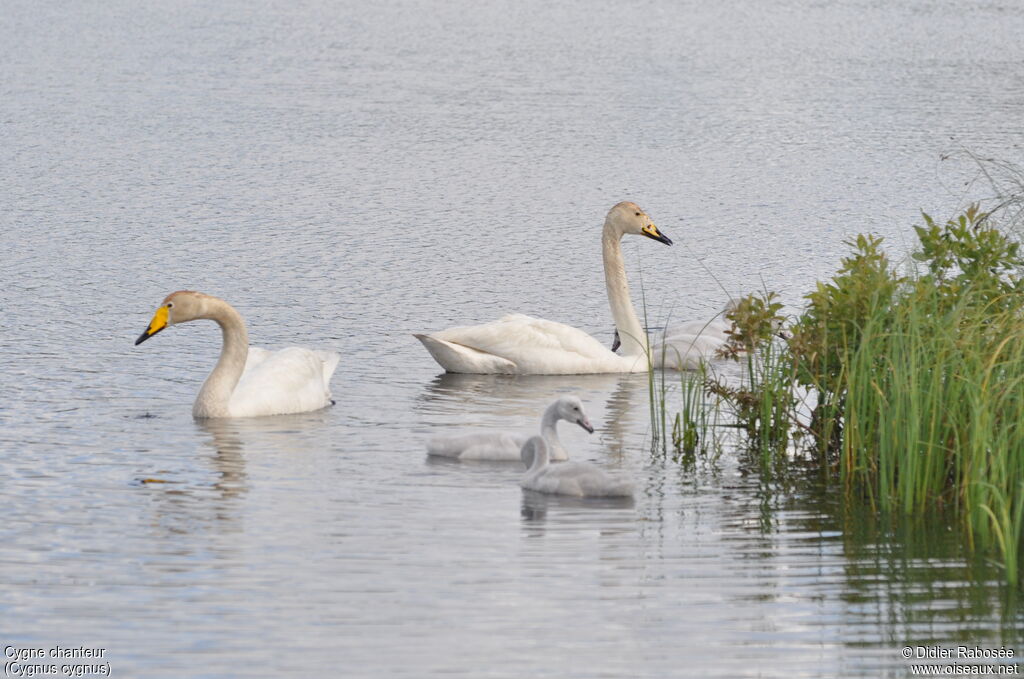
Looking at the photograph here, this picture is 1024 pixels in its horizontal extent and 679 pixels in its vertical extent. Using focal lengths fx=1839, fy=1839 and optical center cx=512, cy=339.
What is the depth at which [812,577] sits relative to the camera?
27.1ft

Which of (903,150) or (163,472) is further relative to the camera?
(903,150)

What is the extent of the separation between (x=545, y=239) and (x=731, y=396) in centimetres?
930

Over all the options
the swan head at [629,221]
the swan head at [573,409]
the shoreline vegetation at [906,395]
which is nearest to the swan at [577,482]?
the swan head at [573,409]

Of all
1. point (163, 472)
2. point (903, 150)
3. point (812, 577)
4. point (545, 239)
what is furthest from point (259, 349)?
point (903, 150)

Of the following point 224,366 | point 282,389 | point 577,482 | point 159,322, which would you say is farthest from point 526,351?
point 577,482

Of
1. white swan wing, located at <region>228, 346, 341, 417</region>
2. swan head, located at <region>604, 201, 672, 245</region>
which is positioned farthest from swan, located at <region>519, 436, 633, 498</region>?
swan head, located at <region>604, 201, 672, 245</region>

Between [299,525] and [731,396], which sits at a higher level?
[731,396]

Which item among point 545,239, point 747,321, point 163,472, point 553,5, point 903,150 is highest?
point 553,5

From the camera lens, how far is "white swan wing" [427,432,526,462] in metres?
10.7

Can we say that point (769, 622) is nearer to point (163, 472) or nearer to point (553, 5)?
point (163, 472)

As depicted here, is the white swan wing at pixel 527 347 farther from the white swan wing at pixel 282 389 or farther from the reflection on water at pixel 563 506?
the reflection on water at pixel 563 506

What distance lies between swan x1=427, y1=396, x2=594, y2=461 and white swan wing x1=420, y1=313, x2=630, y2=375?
11.0ft

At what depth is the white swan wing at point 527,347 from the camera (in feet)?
46.4

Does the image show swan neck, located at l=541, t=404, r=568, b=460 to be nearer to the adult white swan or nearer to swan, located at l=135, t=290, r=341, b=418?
swan, located at l=135, t=290, r=341, b=418
